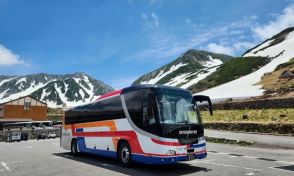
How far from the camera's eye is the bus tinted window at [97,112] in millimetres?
17156

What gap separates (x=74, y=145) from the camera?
2278 cm

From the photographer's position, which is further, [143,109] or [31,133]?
[31,133]

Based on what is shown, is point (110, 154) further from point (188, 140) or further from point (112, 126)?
point (188, 140)

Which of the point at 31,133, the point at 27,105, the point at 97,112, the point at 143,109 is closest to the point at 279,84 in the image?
the point at 31,133

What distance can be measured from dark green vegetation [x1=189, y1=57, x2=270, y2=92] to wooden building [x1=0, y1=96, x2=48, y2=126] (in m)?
46.9

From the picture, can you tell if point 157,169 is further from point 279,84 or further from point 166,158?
point 279,84

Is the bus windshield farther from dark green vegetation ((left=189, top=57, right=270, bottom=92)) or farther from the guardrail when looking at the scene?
dark green vegetation ((left=189, top=57, right=270, bottom=92))

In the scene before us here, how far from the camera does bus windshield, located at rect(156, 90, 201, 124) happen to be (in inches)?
566

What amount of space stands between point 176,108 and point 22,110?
285ft

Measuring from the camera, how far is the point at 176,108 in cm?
1476

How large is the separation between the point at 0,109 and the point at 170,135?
86525 mm

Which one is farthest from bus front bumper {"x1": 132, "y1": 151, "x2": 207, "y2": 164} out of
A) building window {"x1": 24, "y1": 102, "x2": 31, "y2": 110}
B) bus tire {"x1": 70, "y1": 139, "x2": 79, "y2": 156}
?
building window {"x1": 24, "y1": 102, "x2": 31, "y2": 110}

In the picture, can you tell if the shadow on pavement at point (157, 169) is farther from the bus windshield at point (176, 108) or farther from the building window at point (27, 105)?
the building window at point (27, 105)

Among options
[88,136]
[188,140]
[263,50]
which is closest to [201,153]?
[188,140]
